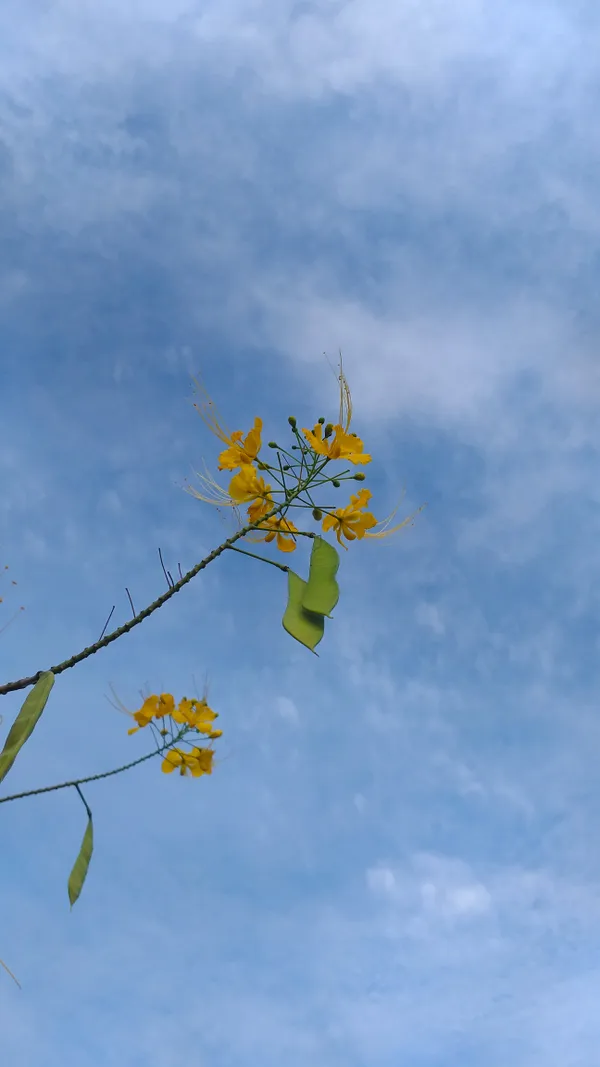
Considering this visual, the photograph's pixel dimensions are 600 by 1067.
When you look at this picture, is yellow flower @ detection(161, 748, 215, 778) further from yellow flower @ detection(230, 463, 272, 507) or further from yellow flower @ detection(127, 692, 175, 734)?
yellow flower @ detection(230, 463, 272, 507)

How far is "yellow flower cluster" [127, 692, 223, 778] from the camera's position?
3008 millimetres

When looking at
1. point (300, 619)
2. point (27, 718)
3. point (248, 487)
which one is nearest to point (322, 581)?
point (300, 619)

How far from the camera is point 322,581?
2398 millimetres

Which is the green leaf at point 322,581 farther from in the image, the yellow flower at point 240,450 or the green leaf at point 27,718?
the green leaf at point 27,718

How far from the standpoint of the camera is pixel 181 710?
3.02 metres

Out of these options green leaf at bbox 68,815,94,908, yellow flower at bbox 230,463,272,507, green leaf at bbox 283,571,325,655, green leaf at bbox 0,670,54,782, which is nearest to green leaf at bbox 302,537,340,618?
green leaf at bbox 283,571,325,655

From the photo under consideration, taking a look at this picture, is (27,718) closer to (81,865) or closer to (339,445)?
(81,865)

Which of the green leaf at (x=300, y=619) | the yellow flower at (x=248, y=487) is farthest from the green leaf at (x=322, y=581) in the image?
the yellow flower at (x=248, y=487)

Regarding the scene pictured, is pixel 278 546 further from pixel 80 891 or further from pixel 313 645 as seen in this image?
pixel 80 891

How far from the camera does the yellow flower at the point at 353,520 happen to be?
2.63 metres

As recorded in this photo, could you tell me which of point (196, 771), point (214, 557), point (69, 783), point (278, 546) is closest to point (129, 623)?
point (214, 557)

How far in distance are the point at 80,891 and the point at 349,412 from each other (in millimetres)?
1508

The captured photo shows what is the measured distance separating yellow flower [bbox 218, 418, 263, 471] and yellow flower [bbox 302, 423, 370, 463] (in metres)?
→ 0.15

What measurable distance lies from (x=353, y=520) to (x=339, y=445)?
0.26 meters
